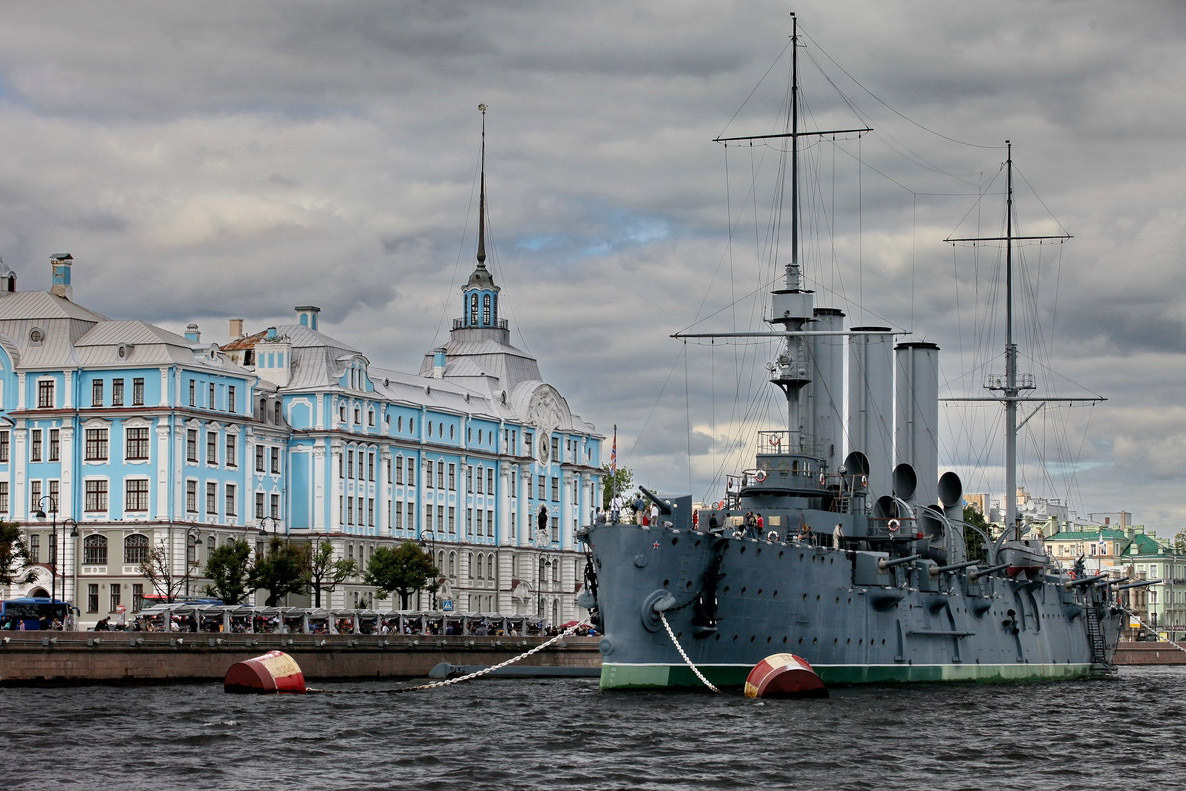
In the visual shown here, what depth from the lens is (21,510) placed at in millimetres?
91000

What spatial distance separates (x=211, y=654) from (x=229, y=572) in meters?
21.2

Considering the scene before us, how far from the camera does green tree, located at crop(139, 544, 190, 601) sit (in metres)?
86.1

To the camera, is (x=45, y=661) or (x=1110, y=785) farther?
(x=45, y=661)

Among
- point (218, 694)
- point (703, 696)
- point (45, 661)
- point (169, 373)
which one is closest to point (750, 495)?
point (703, 696)

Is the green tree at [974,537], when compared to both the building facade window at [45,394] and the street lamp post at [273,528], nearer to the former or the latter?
the street lamp post at [273,528]

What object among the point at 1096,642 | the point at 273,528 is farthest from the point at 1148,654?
the point at 273,528

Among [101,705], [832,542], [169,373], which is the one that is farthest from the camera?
[169,373]

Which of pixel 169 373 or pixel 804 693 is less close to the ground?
pixel 169 373

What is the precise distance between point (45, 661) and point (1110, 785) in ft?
111

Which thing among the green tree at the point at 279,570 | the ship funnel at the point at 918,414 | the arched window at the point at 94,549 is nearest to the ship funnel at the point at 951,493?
the ship funnel at the point at 918,414

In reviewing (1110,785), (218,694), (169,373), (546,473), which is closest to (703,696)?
(218,694)

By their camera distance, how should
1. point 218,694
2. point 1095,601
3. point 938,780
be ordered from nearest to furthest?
point 938,780 → point 218,694 → point 1095,601

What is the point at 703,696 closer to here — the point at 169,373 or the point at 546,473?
the point at 169,373

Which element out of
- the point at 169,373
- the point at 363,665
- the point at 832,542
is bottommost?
the point at 363,665
